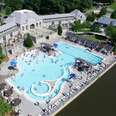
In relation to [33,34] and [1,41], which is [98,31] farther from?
[1,41]

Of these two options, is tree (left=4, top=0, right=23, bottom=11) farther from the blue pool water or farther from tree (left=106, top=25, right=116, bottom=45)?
tree (left=106, top=25, right=116, bottom=45)

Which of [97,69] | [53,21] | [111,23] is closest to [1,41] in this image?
[53,21]

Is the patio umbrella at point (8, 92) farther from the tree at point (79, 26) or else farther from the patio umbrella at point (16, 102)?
the tree at point (79, 26)

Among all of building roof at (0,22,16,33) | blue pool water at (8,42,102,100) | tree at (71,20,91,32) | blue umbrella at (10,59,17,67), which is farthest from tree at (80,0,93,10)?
blue umbrella at (10,59,17,67)

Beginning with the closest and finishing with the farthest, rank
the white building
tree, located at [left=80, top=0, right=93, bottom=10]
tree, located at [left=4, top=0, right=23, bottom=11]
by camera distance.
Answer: the white building, tree, located at [left=4, top=0, right=23, bottom=11], tree, located at [left=80, top=0, right=93, bottom=10]

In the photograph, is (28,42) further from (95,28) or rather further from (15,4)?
(15,4)
